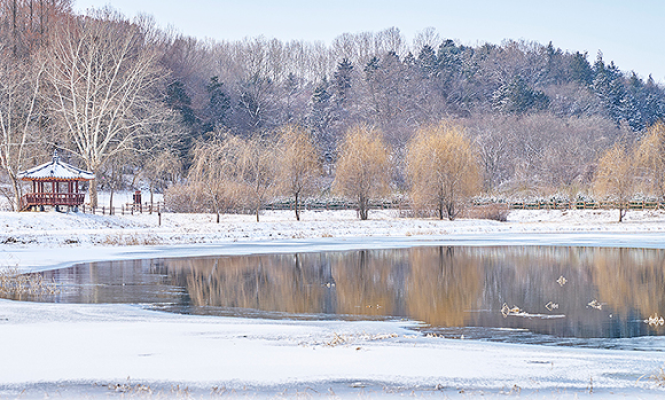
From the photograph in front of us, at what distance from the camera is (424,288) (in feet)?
59.8

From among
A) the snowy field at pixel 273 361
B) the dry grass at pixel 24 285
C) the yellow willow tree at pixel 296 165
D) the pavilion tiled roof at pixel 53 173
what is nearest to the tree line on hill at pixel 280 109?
the yellow willow tree at pixel 296 165

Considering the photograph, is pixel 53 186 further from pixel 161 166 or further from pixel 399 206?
pixel 399 206

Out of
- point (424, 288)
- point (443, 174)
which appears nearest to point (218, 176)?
point (443, 174)

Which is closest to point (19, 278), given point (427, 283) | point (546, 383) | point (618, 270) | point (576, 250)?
point (427, 283)

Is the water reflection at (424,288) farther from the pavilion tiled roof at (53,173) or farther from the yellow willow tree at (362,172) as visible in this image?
the pavilion tiled roof at (53,173)

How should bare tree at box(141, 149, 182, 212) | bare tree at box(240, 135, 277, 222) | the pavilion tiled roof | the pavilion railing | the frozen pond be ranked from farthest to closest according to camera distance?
1. bare tree at box(141, 149, 182, 212)
2. bare tree at box(240, 135, 277, 222)
3. the pavilion railing
4. the pavilion tiled roof
5. the frozen pond

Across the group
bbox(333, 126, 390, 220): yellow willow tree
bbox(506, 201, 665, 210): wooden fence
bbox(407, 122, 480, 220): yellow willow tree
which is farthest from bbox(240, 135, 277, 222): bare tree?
bbox(506, 201, 665, 210): wooden fence

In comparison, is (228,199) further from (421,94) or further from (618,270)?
(421,94)

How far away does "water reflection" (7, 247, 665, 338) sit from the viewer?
531 inches

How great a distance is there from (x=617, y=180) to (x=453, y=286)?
3789cm

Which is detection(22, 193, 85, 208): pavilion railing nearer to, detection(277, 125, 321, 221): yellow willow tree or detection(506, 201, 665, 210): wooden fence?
detection(277, 125, 321, 221): yellow willow tree

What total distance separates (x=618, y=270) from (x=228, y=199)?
3498 cm

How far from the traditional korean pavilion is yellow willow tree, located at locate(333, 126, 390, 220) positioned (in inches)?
668

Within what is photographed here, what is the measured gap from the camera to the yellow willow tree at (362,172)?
47.5 meters
